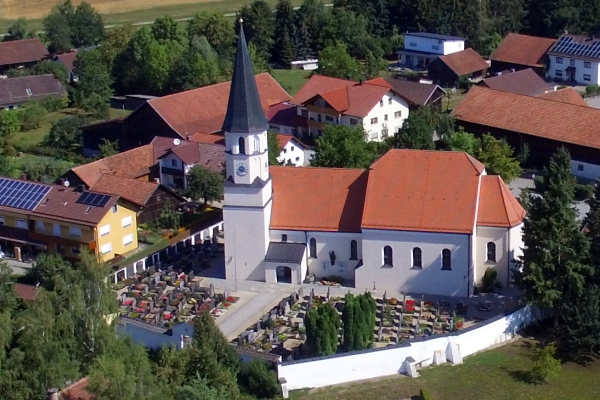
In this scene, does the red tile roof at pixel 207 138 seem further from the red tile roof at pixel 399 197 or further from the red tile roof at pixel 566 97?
the red tile roof at pixel 566 97

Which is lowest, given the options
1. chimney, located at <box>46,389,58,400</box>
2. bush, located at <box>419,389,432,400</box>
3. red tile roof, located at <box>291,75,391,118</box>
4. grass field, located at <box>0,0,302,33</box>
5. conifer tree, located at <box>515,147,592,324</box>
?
bush, located at <box>419,389,432,400</box>

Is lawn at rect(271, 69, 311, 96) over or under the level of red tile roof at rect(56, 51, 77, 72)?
under

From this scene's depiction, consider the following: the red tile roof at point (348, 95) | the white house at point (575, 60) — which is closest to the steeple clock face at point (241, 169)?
the red tile roof at point (348, 95)

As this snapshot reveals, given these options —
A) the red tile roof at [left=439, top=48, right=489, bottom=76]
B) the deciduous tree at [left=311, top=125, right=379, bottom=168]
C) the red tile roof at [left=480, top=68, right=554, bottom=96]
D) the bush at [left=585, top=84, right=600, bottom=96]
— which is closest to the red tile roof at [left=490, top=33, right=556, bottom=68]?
the red tile roof at [left=439, top=48, right=489, bottom=76]

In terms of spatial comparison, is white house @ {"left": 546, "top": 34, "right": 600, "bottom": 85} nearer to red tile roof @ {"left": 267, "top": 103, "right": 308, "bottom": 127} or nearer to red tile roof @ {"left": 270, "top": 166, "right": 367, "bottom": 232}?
red tile roof @ {"left": 267, "top": 103, "right": 308, "bottom": 127}

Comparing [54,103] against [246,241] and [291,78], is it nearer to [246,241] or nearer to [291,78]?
[291,78]

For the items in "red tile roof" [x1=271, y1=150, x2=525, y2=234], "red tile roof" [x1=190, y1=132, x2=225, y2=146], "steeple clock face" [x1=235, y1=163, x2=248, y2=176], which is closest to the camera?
"red tile roof" [x1=271, y1=150, x2=525, y2=234]
